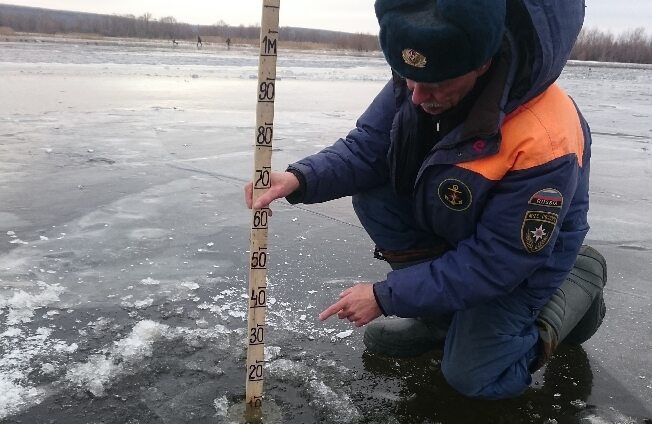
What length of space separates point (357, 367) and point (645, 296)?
1761 mm

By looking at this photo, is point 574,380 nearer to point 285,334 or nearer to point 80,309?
point 285,334

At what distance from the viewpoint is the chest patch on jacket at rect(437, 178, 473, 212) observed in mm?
2117

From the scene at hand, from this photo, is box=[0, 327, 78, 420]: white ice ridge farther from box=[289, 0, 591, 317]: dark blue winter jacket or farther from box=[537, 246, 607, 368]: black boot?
box=[537, 246, 607, 368]: black boot

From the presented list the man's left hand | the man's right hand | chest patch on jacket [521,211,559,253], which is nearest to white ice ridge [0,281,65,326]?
the man's right hand

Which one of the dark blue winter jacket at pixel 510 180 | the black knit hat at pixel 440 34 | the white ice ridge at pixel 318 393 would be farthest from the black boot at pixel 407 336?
the black knit hat at pixel 440 34

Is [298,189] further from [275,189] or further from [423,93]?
[423,93]

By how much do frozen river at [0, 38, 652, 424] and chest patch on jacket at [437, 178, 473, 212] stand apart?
30.8 inches

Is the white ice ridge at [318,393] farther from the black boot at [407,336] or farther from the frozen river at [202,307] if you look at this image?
the black boot at [407,336]

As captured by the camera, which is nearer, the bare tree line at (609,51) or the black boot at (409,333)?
the black boot at (409,333)

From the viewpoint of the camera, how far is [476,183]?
2076 millimetres

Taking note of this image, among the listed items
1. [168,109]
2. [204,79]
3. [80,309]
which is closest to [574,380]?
[80,309]

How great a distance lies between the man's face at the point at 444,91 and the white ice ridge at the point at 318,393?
1.14 m

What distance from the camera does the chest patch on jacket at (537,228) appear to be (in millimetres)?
2008

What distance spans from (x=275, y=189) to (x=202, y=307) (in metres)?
1.00
